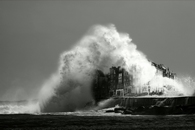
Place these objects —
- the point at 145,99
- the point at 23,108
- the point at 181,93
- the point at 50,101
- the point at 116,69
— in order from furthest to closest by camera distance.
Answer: the point at 116,69 → the point at 23,108 → the point at 50,101 → the point at 181,93 → the point at 145,99

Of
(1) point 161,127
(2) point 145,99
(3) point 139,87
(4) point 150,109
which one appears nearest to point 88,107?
(3) point 139,87

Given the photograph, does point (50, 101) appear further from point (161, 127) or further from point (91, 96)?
point (161, 127)

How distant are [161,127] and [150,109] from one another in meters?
40.8

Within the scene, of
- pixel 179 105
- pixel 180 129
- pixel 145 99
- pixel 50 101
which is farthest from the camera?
pixel 50 101

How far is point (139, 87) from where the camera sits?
152750 mm

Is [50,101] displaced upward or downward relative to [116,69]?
downward

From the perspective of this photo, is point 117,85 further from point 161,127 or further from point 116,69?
point 161,127

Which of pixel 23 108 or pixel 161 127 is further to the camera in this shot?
pixel 23 108

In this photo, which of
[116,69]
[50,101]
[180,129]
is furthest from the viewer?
[116,69]

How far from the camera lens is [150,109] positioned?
112 metres

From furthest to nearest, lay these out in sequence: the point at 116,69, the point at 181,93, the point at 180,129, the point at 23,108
A: 1. the point at 116,69
2. the point at 23,108
3. the point at 181,93
4. the point at 180,129

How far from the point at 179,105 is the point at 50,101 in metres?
49.8

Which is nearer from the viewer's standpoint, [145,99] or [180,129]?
[180,129]

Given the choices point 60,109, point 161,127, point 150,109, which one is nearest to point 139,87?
point 60,109
